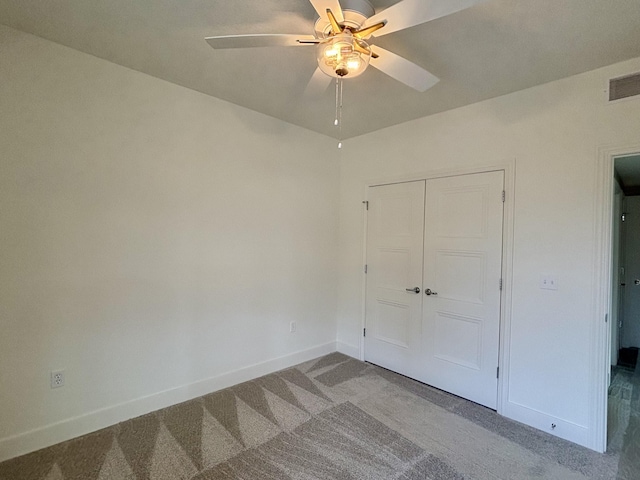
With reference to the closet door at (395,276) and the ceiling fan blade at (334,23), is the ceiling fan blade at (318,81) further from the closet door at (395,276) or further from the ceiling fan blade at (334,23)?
the closet door at (395,276)

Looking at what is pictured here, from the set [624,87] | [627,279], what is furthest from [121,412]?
[627,279]

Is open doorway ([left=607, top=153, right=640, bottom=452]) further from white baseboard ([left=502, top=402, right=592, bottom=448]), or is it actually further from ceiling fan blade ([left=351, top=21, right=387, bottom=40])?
ceiling fan blade ([left=351, top=21, right=387, bottom=40])

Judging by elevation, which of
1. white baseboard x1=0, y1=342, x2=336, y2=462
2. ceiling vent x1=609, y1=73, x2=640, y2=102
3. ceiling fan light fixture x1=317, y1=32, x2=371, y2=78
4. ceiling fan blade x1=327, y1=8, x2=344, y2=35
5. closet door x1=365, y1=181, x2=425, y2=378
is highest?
ceiling vent x1=609, y1=73, x2=640, y2=102

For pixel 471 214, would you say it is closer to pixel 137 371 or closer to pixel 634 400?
pixel 634 400

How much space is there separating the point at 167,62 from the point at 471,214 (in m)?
2.74

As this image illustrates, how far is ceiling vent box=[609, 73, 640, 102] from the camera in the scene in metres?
2.07

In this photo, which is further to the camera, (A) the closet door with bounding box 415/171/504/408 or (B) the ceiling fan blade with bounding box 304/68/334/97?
(A) the closet door with bounding box 415/171/504/408

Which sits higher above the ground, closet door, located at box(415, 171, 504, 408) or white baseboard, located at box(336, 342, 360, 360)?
closet door, located at box(415, 171, 504, 408)

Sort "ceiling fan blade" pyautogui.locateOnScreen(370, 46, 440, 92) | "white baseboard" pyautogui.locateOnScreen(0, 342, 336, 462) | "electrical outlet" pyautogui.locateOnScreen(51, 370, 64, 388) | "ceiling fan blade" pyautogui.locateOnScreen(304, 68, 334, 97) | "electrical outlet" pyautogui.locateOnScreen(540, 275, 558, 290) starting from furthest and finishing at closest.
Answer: "electrical outlet" pyautogui.locateOnScreen(540, 275, 558, 290)
"electrical outlet" pyautogui.locateOnScreen(51, 370, 64, 388)
"white baseboard" pyautogui.locateOnScreen(0, 342, 336, 462)
"ceiling fan blade" pyautogui.locateOnScreen(304, 68, 334, 97)
"ceiling fan blade" pyautogui.locateOnScreen(370, 46, 440, 92)

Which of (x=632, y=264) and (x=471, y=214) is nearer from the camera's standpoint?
(x=471, y=214)

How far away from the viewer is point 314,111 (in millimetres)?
3109

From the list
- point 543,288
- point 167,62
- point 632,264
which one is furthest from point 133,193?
point 632,264

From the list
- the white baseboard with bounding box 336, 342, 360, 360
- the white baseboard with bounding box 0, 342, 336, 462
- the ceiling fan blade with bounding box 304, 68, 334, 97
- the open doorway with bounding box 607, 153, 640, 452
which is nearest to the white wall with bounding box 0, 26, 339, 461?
the white baseboard with bounding box 0, 342, 336, 462

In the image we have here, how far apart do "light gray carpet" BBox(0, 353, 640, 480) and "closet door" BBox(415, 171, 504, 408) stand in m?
0.27
